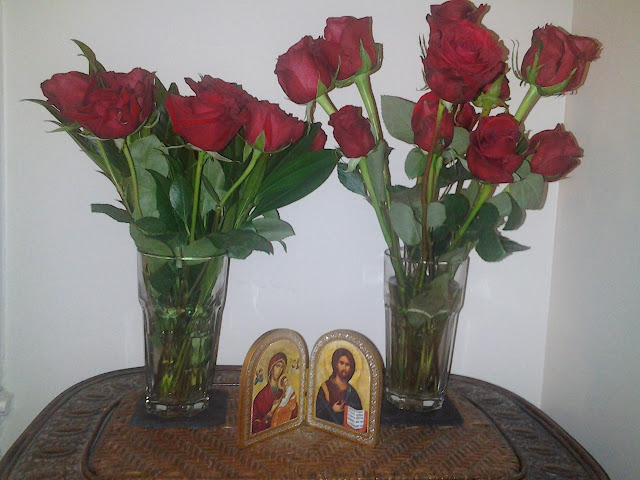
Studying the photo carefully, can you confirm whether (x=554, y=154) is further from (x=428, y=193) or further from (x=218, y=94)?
(x=218, y=94)

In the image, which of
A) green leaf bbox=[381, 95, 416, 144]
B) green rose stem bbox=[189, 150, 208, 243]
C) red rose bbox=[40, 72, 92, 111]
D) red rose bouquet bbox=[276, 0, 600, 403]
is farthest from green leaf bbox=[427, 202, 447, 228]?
red rose bbox=[40, 72, 92, 111]

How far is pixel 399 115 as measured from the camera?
0.83 meters

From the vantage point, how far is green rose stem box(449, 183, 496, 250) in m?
0.79

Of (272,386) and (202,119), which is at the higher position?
(202,119)

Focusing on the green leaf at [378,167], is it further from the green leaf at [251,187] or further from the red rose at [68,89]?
the red rose at [68,89]

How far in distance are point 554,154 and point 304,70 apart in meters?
0.35

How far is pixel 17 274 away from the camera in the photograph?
40.3 inches

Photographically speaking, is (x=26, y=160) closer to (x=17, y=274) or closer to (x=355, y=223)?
(x=17, y=274)

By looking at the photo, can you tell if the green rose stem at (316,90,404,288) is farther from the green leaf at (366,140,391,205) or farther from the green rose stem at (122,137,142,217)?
the green rose stem at (122,137,142,217)

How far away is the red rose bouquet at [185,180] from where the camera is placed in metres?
0.69

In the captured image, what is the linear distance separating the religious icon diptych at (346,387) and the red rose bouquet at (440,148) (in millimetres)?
91

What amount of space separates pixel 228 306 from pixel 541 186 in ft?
1.91

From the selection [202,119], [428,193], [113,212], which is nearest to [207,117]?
[202,119]

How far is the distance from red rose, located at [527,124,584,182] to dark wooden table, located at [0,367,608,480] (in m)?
0.39
